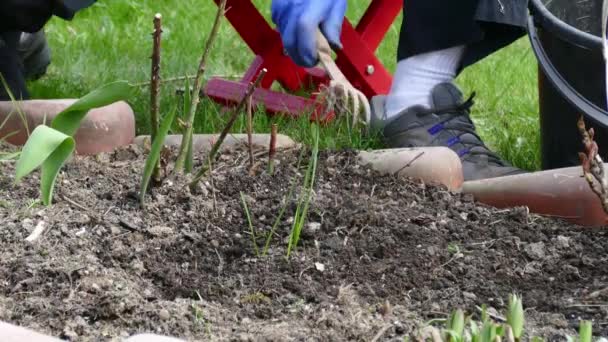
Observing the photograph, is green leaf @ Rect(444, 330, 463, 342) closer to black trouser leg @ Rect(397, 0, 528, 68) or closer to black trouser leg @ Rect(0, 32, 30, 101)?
black trouser leg @ Rect(397, 0, 528, 68)

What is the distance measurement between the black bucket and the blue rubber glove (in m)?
0.45

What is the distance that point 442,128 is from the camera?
87.0 inches

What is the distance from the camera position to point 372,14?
2.67 metres

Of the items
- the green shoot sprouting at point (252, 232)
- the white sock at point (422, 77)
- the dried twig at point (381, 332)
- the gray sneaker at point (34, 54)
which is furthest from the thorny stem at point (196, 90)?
the gray sneaker at point (34, 54)

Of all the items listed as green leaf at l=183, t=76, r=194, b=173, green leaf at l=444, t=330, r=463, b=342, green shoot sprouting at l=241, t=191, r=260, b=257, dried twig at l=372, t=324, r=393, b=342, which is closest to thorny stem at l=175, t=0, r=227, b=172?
green leaf at l=183, t=76, r=194, b=173

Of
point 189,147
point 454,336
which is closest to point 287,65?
point 189,147

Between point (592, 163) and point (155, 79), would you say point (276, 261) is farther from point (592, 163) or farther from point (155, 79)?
point (592, 163)

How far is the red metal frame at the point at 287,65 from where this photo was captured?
247cm

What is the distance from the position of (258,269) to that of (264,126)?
3.18 ft

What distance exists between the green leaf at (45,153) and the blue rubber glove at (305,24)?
0.91 metres

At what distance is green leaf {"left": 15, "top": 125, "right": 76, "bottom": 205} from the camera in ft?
3.82

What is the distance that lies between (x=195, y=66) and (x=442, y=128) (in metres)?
1.10

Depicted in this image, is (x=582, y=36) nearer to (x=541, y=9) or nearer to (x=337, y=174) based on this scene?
(x=541, y=9)

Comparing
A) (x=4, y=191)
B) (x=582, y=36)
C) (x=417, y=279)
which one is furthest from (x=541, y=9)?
(x=4, y=191)
